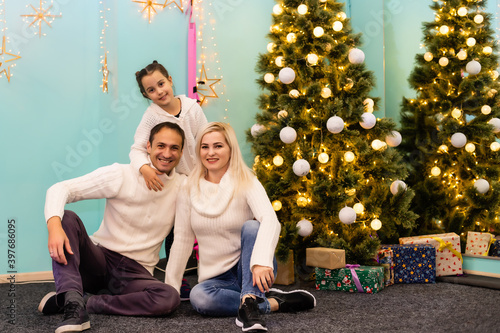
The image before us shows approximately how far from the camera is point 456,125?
3.33 meters

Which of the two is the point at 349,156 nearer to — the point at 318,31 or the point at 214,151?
the point at 318,31

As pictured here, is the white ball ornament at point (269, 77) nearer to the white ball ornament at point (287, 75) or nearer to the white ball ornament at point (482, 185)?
the white ball ornament at point (287, 75)

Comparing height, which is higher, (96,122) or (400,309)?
(96,122)

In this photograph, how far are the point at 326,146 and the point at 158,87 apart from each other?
1.11 meters

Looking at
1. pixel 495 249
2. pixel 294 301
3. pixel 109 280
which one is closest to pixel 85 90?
pixel 109 280

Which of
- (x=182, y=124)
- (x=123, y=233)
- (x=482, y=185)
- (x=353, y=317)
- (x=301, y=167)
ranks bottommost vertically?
(x=353, y=317)

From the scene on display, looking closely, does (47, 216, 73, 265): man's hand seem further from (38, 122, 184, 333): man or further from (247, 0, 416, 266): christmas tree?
(247, 0, 416, 266): christmas tree

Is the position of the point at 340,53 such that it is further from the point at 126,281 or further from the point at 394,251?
the point at 126,281

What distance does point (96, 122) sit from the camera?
129 inches

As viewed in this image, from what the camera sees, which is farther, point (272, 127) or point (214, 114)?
point (214, 114)

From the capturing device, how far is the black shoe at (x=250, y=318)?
1.82 meters

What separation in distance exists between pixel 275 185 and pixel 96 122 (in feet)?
4.31

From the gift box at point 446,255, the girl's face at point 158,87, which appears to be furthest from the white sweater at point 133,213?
the gift box at point 446,255

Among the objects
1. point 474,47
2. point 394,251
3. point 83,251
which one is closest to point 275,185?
point 394,251
